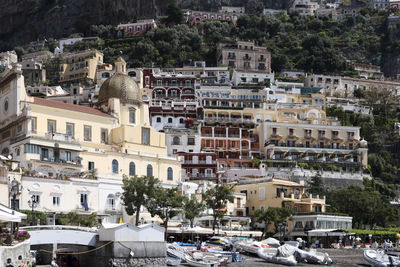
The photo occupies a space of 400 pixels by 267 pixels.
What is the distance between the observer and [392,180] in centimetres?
10831

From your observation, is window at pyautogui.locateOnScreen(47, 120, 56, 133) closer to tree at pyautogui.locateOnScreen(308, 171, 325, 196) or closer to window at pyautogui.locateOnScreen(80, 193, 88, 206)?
window at pyautogui.locateOnScreen(80, 193, 88, 206)

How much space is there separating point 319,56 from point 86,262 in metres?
112

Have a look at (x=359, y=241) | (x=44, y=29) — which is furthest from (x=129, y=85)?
(x=44, y=29)

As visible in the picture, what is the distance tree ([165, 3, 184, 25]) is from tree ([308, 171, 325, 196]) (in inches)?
3036

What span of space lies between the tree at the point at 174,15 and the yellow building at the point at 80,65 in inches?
1068

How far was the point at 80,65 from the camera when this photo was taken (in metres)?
137

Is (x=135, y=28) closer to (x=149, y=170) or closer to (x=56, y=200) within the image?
(x=149, y=170)

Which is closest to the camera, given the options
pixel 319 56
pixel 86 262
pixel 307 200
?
pixel 86 262

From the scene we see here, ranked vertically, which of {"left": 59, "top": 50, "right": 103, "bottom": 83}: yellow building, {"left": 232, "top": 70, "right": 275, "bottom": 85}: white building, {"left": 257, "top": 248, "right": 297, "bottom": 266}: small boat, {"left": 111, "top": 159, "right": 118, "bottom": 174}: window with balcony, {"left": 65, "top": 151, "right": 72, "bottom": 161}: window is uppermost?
{"left": 59, "top": 50, "right": 103, "bottom": 83}: yellow building

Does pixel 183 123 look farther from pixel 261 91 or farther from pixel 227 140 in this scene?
pixel 261 91

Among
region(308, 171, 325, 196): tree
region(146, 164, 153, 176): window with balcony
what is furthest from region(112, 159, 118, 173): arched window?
region(308, 171, 325, 196): tree

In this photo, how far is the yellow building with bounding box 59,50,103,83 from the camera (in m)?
135

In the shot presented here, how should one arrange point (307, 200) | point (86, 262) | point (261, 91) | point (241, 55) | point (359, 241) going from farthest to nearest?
point (241, 55) < point (261, 91) < point (307, 200) < point (359, 241) < point (86, 262)

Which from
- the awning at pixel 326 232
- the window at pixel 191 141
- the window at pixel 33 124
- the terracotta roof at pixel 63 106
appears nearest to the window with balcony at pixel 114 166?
the terracotta roof at pixel 63 106
